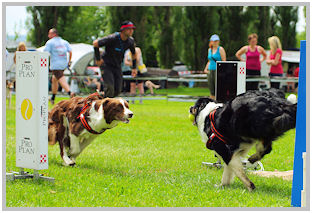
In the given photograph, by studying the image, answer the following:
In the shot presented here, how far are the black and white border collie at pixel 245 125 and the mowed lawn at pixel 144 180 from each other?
183 mm

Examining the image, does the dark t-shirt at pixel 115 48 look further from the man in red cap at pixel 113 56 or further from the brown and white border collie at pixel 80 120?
the brown and white border collie at pixel 80 120

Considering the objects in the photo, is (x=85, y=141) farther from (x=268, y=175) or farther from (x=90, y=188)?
(x=268, y=175)

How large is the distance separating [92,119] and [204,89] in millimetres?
17299

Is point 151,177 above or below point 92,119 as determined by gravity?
below

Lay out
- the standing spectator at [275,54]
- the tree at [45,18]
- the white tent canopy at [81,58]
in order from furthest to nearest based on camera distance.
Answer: the white tent canopy at [81,58] < the tree at [45,18] < the standing spectator at [275,54]

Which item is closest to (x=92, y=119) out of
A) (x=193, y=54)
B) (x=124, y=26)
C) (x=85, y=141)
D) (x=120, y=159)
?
(x=85, y=141)

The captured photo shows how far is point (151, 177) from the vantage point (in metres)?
5.30

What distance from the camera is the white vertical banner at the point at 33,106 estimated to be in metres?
4.61

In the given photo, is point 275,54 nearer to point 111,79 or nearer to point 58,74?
point 111,79

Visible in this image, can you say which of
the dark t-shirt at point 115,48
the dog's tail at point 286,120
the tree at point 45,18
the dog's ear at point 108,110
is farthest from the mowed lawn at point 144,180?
the tree at point 45,18

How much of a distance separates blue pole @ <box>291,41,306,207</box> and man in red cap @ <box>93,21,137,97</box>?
570 centimetres

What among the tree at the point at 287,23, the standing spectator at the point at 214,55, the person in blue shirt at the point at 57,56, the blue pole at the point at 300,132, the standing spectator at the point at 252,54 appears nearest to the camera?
the blue pole at the point at 300,132

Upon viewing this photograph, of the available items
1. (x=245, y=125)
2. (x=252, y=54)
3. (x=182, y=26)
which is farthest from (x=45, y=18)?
(x=245, y=125)

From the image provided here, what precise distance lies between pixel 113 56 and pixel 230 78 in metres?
4.21
